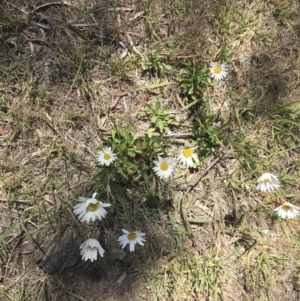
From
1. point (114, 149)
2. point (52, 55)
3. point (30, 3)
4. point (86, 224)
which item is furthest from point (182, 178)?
point (30, 3)

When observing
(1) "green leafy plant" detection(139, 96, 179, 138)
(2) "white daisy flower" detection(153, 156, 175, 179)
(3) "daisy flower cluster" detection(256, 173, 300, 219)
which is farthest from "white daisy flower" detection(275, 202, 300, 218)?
(1) "green leafy plant" detection(139, 96, 179, 138)

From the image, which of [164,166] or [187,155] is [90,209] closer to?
[164,166]

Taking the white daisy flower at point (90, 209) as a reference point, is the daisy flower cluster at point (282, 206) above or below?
above

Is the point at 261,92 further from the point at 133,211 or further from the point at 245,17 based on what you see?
the point at 133,211

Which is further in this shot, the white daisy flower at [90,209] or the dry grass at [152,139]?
the dry grass at [152,139]

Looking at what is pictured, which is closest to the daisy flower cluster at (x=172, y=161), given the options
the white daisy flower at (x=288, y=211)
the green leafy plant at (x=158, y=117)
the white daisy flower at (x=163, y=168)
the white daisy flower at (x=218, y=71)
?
the white daisy flower at (x=163, y=168)

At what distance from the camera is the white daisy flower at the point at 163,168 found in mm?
2383

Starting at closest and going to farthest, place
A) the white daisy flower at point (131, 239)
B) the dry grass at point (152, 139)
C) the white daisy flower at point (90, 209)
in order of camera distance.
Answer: the white daisy flower at point (90, 209), the white daisy flower at point (131, 239), the dry grass at point (152, 139)

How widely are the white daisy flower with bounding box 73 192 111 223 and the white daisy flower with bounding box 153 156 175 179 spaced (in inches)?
15.2

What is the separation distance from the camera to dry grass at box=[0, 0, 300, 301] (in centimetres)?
249

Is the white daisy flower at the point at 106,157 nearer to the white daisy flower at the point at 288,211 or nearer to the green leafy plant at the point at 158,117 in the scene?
the green leafy plant at the point at 158,117

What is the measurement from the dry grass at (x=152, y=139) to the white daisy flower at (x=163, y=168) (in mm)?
117

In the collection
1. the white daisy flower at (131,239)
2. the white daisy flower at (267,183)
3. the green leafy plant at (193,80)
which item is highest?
the green leafy plant at (193,80)

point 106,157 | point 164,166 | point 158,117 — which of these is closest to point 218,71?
point 158,117
